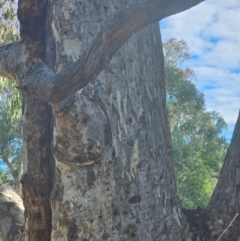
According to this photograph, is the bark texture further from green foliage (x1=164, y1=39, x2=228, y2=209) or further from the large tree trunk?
green foliage (x1=164, y1=39, x2=228, y2=209)

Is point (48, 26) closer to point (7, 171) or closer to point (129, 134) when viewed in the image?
point (129, 134)

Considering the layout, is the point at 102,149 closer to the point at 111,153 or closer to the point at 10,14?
the point at 111,153

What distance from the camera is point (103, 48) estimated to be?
5.29 ft

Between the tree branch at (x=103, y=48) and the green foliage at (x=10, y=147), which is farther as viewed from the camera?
the green foliage at (x=10, y=147)

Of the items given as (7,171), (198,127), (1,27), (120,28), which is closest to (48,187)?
(120,28)

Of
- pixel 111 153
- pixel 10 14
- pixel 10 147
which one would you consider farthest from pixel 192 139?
pixel 111 153

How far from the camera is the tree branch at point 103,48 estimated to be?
1418 millimetres

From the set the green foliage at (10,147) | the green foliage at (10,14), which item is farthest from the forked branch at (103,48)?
the green foliage at (10,147)

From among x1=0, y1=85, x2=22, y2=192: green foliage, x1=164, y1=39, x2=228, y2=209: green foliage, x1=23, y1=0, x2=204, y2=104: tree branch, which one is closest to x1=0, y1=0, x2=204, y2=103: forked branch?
x1=23, y1=0, x2=204, y2=104: tree branch

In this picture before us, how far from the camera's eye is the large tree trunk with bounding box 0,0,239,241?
209 cm

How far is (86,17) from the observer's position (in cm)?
233

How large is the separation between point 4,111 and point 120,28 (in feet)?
40.1

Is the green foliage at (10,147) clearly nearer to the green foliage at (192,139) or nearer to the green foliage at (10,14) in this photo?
the green foliage at (192,139)

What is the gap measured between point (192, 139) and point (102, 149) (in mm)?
10992
